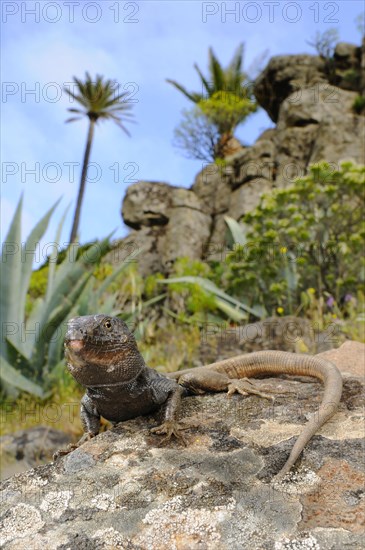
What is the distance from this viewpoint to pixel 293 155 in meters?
20.7

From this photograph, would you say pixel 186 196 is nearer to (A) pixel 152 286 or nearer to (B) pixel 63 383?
(A) pixel 152 286

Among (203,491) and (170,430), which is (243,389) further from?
(203,491)

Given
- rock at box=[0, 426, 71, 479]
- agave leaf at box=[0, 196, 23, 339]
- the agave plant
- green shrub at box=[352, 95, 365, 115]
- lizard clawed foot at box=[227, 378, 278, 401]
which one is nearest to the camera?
lizard clawed foot at box=[227, 378, 278, 401]

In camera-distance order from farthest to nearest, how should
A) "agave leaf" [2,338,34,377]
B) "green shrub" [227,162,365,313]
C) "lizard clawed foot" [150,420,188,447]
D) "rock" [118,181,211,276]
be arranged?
"rock" [118,181,211,276], "green shrub" [227,162,365,313], "agave leaf" [2,338,34,377], "lizard clawed foot" [150,420,188,447]

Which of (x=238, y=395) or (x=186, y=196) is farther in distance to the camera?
(x=186, y=196)

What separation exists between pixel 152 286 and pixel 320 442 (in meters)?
13.8

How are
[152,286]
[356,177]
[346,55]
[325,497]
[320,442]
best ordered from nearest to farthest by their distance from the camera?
[325,497]
[320,442]
[356,177]
[152,286]
[346,55]

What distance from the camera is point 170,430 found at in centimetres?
278

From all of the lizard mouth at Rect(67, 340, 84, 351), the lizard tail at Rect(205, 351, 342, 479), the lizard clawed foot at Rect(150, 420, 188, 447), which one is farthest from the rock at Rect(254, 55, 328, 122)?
the lizard mouth at Rect(67, 340, 84, 351)

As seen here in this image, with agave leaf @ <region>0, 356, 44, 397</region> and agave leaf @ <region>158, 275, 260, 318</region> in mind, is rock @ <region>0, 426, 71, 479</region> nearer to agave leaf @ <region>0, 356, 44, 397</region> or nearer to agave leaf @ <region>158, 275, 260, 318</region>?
agave leaf @ <region>0, 356, 44, 397</region>

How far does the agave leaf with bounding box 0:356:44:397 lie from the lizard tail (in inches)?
208

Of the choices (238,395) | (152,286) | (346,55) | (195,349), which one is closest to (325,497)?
(238,395)

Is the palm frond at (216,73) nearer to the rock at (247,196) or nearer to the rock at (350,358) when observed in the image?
the rock at (247,196)

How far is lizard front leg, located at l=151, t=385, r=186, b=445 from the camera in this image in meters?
2.77
